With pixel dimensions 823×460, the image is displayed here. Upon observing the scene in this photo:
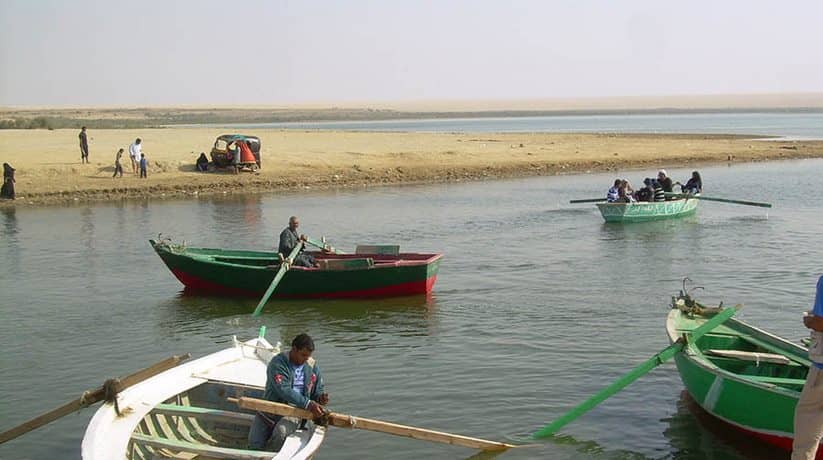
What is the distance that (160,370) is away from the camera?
9875 mm

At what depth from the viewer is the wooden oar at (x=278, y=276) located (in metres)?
17.5

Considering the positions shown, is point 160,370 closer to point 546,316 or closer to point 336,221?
point 546,316

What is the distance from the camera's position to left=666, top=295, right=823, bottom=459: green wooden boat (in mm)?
9828

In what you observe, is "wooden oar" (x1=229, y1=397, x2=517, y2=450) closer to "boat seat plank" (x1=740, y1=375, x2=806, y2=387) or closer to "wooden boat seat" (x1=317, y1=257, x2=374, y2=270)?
"boat seat plank" (x1=740, y1=375, x2=806, y2=387)

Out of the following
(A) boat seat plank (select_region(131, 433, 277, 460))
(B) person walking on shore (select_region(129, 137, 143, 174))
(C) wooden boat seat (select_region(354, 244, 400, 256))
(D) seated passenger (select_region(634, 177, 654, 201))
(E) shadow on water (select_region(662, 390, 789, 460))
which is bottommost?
(E) shadow on water (select_region(662, 390, 789, 460))

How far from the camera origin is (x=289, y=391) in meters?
9.45

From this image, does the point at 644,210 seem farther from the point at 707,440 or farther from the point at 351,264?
the point at 707,440

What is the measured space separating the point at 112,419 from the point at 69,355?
6.29m

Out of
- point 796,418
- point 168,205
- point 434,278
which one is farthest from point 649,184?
point 796,418

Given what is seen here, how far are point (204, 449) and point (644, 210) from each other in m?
20.9

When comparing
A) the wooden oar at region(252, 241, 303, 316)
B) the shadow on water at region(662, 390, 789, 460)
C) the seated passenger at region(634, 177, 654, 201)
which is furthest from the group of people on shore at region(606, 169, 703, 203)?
the shadow on water at region(662, 390, 789, 460)

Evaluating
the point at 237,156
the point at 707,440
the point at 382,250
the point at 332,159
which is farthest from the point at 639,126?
the point at 707,440

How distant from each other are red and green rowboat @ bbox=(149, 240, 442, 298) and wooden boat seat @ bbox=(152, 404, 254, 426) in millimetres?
8089

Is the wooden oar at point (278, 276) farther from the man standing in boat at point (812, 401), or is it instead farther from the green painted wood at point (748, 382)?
the man standing in boat at point (812, 401)
